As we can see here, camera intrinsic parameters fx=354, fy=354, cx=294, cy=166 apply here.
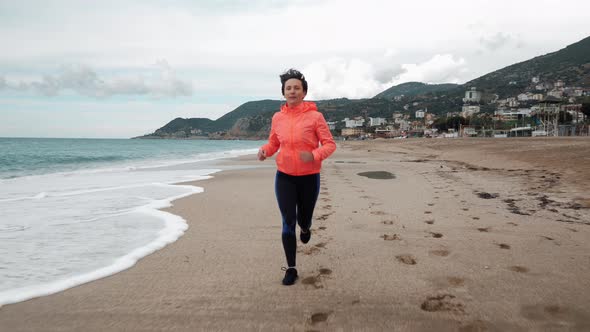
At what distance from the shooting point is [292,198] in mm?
3178

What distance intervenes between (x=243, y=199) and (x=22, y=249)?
12.8ft

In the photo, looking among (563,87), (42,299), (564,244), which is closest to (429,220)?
(564,244)

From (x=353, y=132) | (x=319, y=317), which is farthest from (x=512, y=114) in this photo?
(x=319, y=317)

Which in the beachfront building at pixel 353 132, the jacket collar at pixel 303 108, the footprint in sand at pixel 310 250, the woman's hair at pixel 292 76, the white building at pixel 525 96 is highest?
the white building at pixel 525 96

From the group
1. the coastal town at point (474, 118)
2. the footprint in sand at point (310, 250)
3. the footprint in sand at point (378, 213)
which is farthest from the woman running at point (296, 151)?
the coastal town at point (474, 118)

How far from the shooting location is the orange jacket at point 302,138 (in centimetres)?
304

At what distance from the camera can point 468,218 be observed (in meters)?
5.32

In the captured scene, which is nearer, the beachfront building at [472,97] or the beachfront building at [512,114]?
the beachfront building at [512,114]

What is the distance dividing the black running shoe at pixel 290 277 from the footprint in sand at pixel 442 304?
1077 mm

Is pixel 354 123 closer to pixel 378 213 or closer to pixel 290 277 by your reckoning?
pixel 378 213

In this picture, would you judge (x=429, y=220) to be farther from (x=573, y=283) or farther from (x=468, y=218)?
(x=573, y=283)

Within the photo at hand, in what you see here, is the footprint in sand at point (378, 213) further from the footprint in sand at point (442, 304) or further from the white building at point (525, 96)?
the white building at point (525, 96)

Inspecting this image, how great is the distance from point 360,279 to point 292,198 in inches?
37.3

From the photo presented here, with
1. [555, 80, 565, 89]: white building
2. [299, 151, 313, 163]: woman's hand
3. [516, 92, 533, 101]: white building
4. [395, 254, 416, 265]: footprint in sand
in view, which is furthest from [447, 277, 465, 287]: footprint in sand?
[555, 80, 565, 89]: white building
